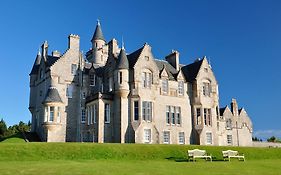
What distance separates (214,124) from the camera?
53.7m

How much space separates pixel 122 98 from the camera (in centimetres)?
Result: 4584

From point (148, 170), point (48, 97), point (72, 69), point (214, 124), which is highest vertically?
point (72, 69)

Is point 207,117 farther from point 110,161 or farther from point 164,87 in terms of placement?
point 110,161

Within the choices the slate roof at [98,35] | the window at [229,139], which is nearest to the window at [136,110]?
the slate roof at [98,35]

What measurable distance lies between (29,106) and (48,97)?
10070 millimetres

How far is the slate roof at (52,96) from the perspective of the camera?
154 feet

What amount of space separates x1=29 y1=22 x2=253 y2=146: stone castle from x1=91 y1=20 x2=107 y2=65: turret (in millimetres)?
7406

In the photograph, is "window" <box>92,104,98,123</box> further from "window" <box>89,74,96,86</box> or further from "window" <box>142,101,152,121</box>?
"window" <box>142,101,152,121</box>

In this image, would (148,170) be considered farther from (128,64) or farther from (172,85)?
(172,85)

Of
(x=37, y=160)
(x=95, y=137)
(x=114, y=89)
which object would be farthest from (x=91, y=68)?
(x=37, y=160)

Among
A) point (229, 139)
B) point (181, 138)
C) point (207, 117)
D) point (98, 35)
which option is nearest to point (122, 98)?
point (181, 138)

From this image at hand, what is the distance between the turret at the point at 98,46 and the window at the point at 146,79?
1510cm

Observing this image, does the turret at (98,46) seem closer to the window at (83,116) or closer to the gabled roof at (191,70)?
the window at (83,116)

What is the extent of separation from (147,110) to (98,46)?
21.4 m
